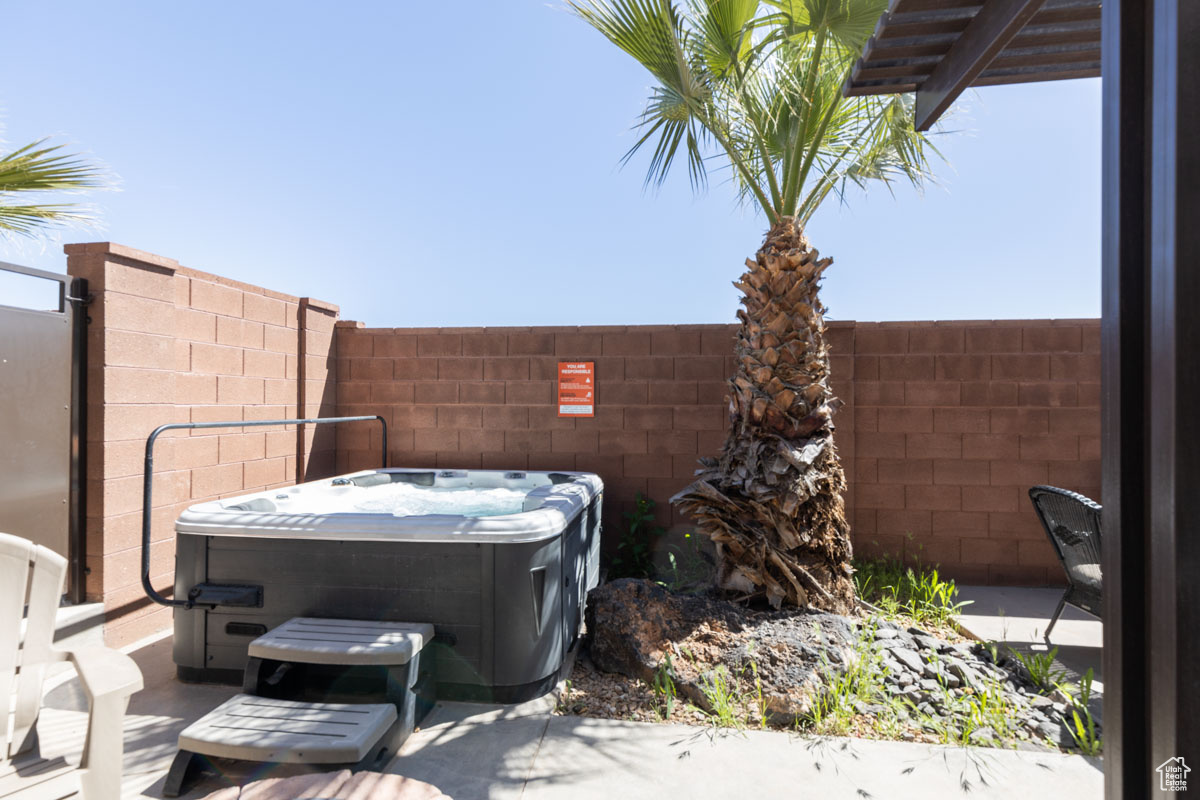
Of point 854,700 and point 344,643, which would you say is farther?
point 854,700

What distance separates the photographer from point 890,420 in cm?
417

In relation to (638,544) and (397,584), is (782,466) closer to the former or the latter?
(638,544)

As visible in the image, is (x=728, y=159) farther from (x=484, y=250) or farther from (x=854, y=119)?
(x=484, y=250)

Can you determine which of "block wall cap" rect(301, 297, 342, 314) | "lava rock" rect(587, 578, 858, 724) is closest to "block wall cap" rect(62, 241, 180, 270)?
"block wall cap" rect(301, 297, 342, 314)

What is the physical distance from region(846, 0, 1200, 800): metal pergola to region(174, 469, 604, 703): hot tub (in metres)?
2.00

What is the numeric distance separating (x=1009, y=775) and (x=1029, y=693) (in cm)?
73

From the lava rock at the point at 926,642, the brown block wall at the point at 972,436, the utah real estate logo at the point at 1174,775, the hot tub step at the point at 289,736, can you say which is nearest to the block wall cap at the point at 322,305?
the hot tub step at the point at 289,736

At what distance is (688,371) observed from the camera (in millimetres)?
4344

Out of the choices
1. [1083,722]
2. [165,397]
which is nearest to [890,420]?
[1083,722]

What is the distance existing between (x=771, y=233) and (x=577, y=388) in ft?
6.14

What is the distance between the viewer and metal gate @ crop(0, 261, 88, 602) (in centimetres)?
263

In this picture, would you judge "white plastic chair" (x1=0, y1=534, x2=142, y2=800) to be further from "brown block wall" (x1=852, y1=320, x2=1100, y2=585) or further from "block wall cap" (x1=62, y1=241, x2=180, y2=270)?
"brown block wall" (x1=852, y1=320, x2=1100, y2=585)

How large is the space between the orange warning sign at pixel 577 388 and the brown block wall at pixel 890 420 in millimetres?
64

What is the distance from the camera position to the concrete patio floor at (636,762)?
6.17ft
